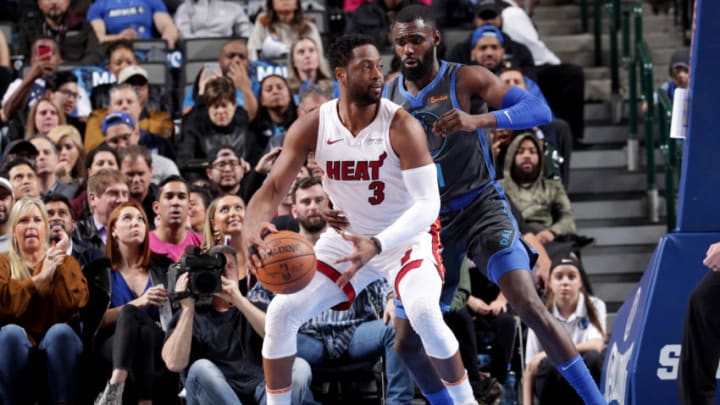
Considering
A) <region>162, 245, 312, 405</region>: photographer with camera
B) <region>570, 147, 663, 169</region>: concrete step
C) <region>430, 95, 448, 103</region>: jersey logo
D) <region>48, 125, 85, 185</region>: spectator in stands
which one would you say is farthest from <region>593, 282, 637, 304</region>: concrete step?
<region>48, 125, 85, 185</region>: spectator in stands

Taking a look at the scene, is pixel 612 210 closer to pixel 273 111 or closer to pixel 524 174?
pixel 524 174

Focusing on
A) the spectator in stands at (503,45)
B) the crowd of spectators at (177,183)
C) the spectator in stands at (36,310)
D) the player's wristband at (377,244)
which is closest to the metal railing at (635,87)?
the crowd of spectators at (177,183)

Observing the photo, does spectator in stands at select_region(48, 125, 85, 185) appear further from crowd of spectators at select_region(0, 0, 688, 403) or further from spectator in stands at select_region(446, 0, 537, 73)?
spectator in stands at select_region(446, 0, 537, 73)

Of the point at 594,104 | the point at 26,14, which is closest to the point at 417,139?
the point at 594,104

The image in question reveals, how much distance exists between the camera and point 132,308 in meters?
8.41

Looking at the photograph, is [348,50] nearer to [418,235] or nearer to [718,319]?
[418,235]

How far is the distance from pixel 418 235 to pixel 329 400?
2.53m

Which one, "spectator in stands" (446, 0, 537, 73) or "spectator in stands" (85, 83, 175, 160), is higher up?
Result: "spectator in stands" (446, 0, 537, 73)

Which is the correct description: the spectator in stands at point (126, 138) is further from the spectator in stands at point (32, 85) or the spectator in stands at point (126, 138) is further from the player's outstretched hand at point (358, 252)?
the player's outstretched hand at point (358, 252)

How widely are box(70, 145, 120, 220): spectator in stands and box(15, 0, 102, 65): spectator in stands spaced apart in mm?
2631

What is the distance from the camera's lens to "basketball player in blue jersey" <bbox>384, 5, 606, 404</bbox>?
703 cm

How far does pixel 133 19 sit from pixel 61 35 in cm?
81

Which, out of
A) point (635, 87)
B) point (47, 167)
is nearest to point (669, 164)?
point (635, 87)

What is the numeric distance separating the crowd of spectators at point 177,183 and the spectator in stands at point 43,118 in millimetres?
28
